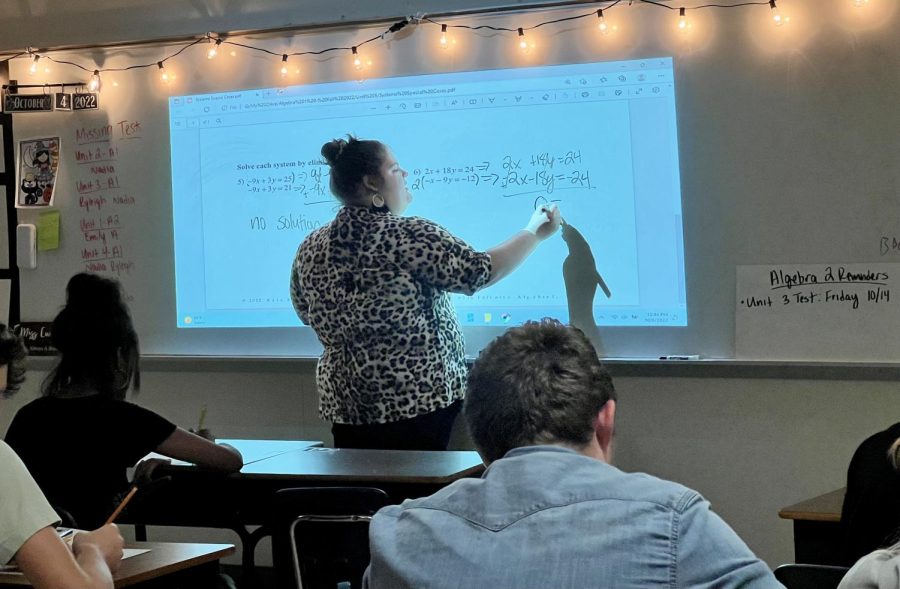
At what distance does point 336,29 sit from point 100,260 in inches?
60.3

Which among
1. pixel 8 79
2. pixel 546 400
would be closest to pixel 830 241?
pixel 546 400

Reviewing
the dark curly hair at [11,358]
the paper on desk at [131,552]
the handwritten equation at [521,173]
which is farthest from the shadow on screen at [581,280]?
the dark curly hair at [11,358]

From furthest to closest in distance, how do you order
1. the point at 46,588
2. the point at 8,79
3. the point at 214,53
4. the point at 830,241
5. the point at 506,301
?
the point at 8,79
the point at 214,53
the point at 506,301
the point at 830,241
the point at 46,588

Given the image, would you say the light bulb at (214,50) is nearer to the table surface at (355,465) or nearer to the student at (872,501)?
the table surface at (355,465)

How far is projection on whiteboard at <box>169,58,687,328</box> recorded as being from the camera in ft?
13.0

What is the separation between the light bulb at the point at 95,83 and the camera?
4.82m

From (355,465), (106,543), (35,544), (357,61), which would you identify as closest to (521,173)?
(357,61)

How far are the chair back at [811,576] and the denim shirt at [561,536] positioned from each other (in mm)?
1102

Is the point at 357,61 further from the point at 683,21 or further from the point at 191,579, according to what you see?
the point at 191,579

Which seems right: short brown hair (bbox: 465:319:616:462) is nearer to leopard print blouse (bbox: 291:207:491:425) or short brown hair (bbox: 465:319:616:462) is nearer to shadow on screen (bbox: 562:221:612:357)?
leopard print blouse (bbox: 291:207:491:425)

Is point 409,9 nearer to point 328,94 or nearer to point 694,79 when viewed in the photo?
point 328,94

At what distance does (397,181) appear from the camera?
3.87 m

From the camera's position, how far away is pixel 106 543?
213 cm

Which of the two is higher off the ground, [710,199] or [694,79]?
[694,79]
